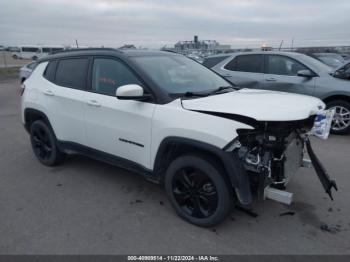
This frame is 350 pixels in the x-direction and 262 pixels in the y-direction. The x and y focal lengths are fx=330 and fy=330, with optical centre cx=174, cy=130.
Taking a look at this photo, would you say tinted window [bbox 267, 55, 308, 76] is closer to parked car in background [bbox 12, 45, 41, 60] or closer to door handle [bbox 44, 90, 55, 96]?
door handle [bbox 44, 90, 55, 96]

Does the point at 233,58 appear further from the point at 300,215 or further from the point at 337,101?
the point at 300,215

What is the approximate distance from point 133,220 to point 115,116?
119cm

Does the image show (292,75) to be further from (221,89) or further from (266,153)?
(266,153)

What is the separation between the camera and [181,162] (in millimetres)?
3350

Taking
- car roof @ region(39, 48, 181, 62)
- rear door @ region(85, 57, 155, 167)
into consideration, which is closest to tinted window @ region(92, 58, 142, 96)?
rear door @ region(85, 57, 155, 167)

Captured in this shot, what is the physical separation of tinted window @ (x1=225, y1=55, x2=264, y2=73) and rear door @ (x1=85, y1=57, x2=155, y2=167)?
15.7ft

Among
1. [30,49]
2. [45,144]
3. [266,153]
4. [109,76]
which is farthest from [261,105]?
[30,49]

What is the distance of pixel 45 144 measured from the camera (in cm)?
519

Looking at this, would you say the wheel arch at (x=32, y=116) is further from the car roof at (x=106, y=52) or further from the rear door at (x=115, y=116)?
the rear door at (x=115, y=116)

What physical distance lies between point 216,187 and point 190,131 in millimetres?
588

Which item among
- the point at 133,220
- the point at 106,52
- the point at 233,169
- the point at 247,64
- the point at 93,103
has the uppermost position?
the point at 106,52

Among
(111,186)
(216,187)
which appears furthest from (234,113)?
(111,186)

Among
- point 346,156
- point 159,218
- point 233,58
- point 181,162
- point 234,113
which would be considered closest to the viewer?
point 234,113

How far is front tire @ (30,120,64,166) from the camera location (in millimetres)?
4988
